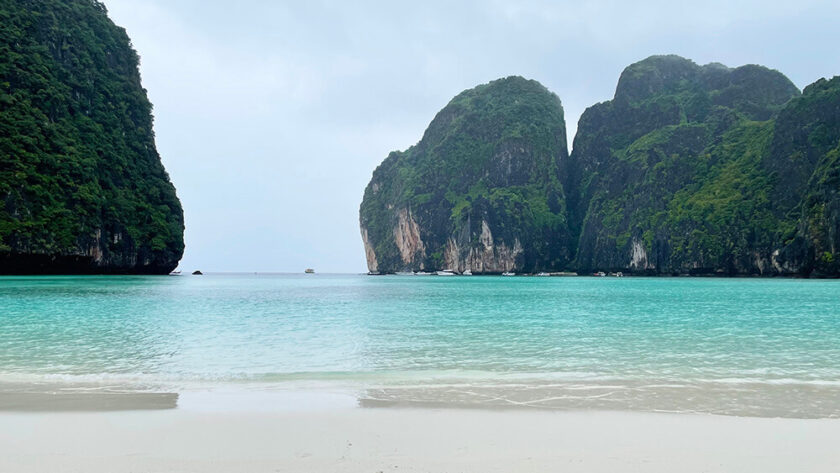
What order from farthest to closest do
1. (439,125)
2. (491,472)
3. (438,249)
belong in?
(439,125) < (438,249) < (491,472)

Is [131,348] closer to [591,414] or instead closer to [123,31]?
[591,414]

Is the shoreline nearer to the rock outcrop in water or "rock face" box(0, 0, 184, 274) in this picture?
"rock face" box(0, 0, 184, 274)

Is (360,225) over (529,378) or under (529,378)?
over

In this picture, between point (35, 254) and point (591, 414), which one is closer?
point (591, 414)

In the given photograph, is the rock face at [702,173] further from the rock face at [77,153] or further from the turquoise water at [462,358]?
the rock face at [77,153]

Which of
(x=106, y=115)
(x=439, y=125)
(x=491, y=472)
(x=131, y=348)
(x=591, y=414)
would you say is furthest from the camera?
(x=439, y=125)

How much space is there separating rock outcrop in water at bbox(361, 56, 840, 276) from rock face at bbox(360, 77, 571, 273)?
1.14ft

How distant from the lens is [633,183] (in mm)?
107250

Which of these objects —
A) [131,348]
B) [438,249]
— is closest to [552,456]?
[131,348]

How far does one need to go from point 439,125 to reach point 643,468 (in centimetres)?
15331

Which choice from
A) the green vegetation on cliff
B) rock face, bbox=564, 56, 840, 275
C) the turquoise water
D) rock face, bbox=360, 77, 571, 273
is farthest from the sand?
rock face, bbox=360, 77, 571, 273

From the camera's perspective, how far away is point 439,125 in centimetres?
15312

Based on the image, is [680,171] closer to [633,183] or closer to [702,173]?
[702,173]

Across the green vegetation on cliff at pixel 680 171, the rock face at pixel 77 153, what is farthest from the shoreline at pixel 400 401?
the green vegetation on cliff at pixel 680 171
